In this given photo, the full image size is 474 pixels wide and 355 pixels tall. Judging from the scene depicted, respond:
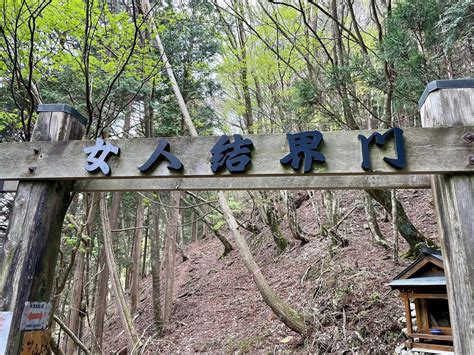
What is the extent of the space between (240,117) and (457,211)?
10.1 metres

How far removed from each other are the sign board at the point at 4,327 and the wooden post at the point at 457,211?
255 centimetres

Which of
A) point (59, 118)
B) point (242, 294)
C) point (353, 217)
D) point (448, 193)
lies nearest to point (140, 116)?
point (242, 294)

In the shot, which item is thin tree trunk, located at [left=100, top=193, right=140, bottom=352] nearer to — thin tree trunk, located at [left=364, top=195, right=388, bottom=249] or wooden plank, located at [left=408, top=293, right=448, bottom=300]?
wooden plank, located at [left=408, top=293, right=448, bottom=300]

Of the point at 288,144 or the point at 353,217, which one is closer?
the point at 288,144

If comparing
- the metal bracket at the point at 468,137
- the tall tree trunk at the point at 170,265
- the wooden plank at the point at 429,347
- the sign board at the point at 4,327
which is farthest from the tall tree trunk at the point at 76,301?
the metal bracket at the point at 468,137

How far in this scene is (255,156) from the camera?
214 cm

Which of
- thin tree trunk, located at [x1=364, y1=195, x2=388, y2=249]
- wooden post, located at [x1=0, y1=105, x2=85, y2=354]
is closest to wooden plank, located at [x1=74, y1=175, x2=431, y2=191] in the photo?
wooden post, located at [x1=0, y1=105, x2=85, y2=354]

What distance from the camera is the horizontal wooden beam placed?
246cm

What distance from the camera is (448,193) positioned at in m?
1.96

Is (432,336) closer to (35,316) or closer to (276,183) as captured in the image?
(276,183)

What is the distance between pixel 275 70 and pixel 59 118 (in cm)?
726

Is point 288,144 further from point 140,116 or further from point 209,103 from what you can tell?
point 209,103

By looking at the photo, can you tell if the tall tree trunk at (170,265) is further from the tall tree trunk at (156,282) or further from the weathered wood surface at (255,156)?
the weathered wood surface at (255,156)

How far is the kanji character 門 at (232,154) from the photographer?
2.11 meters
